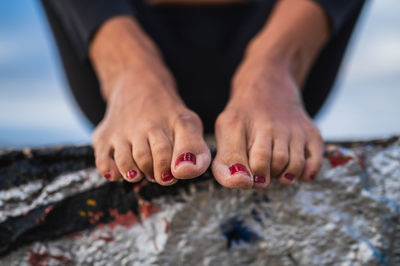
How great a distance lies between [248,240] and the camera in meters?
0.54

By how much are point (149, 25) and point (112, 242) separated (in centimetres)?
57

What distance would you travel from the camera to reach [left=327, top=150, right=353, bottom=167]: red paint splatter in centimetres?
58

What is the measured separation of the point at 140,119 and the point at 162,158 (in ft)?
0.40

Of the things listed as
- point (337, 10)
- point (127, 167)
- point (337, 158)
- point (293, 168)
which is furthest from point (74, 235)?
point (337, 10)

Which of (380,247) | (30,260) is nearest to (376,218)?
(380,247)

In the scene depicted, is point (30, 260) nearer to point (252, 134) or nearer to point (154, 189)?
point (154, 189)

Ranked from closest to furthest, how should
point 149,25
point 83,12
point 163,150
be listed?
point 163,150
point 83,12
point 149,25

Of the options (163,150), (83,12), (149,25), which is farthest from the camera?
(149,25)

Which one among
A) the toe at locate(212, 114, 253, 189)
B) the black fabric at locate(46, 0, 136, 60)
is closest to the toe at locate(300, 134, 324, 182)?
the toe at locate(212, 114, 253, 189)

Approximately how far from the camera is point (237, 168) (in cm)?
47

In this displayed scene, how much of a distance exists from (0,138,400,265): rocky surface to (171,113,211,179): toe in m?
0.08

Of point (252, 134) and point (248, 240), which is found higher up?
point (252, 134)

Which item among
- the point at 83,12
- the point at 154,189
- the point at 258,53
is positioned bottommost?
the point at 154,189

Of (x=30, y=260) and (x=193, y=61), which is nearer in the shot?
(x=30, y=260)
